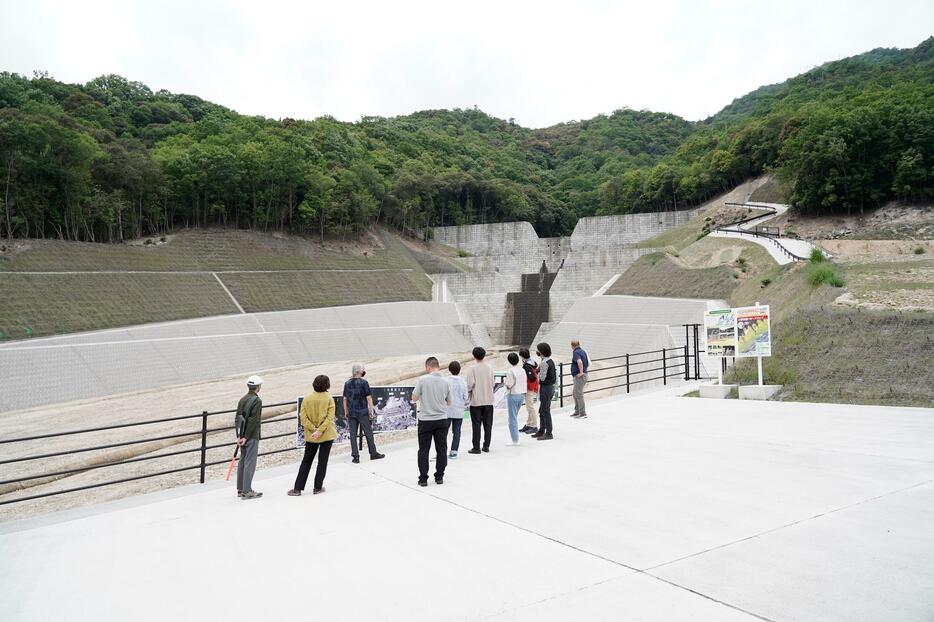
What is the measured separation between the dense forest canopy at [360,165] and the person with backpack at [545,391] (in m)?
39.1

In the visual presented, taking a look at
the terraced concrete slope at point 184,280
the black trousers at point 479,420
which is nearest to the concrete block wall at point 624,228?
the terraced concrete slope at point 184,280

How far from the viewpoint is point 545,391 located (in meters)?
11.1

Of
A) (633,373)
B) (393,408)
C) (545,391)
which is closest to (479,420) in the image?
(545,391)

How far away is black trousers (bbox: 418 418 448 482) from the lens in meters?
8.11

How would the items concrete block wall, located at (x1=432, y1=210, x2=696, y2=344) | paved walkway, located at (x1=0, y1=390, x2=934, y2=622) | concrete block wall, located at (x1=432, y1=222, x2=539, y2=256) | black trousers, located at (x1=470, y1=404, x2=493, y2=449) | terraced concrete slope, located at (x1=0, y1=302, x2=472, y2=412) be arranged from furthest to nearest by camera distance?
concrete block wall, located at (x1=432, y1=222, x2=539, y2=256), concrete block wall, located at (x1=432, y1=210, x2=696, y2=344), terraced concrete slope, located at (x1=0, y1=302, x2=472, y2=412), black trousers, located at (x1=470, y1=404, x2=493, y2=449), paved walkway, located at (x1=0, y1=390, x2=934, y2=622)

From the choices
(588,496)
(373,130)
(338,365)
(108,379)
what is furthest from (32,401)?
(373,130)

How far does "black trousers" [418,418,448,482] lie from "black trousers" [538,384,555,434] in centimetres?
300

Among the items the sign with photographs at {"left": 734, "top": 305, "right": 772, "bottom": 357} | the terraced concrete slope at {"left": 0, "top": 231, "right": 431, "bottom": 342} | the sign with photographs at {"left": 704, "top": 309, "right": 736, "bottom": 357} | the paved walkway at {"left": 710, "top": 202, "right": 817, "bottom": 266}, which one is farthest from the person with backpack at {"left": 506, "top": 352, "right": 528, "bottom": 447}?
the terraced concrete slope at {"left": 0, "top": 231, "right": 431, "bottom": 342}

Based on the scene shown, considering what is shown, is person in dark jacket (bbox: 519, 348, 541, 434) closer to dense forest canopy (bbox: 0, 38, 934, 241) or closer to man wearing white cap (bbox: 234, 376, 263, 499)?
man wearing white cap (bbox: 234, 376, 263, 499)

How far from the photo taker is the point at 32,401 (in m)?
25.0

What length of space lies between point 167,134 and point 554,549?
83633 mm

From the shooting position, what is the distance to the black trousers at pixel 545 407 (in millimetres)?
10938

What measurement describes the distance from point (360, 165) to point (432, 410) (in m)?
66.5

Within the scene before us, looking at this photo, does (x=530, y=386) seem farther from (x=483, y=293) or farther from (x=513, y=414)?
(x=483, y=293)
